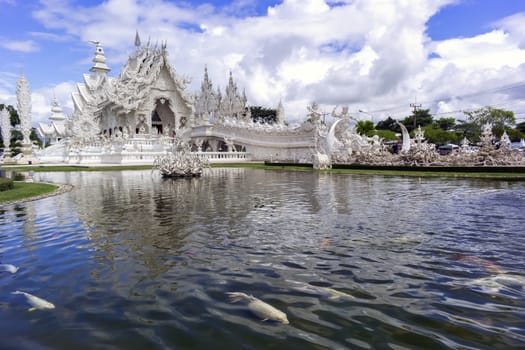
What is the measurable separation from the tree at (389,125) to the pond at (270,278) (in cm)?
7441

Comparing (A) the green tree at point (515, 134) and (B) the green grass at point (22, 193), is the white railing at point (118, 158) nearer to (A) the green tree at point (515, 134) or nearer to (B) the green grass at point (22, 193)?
(B) the green grass at point (22, 193)

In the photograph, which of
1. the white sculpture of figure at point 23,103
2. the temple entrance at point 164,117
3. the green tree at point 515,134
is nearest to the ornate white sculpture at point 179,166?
the temple entrance at point 164,117

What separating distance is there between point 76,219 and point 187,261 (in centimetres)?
461

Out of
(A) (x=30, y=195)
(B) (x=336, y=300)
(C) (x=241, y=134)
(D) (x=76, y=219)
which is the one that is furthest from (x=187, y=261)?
(C) (x=241, y=134)

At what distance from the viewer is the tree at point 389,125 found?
257ft

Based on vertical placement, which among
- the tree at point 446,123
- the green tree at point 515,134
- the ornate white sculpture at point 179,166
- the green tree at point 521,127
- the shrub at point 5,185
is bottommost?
the shrub at point 5,185

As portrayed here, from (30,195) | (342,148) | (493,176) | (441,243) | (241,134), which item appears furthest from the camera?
(241,134)

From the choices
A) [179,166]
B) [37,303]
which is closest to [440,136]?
[179,166]

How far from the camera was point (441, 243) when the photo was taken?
582 cm

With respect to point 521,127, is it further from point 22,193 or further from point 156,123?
point 22,193

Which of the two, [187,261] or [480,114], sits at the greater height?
[480,114]

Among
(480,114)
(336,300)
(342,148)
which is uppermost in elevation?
(480,114)

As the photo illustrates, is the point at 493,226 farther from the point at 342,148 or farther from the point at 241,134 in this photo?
the point at 241,134

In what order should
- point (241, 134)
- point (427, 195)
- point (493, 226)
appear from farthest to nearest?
point (241, 134) < point (427, 195) < point (493, 226)
